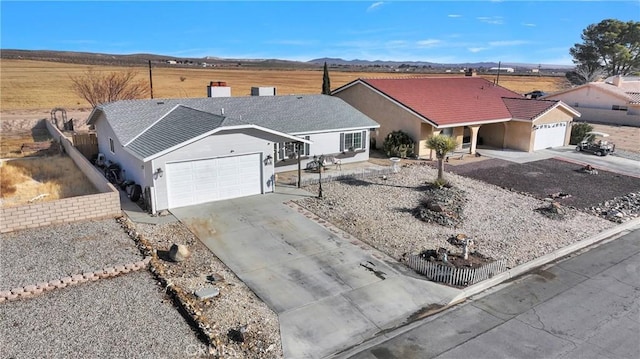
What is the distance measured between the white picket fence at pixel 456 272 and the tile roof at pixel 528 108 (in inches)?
766

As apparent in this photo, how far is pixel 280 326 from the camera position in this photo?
32.2ft

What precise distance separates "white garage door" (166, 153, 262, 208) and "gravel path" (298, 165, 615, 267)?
102 inches

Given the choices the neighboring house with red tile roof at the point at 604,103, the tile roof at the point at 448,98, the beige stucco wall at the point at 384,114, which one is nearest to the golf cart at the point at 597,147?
the tile roof at the point at 448,98

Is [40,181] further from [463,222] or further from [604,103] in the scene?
[604,103]

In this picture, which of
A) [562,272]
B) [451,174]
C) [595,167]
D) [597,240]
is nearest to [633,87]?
[595,167]

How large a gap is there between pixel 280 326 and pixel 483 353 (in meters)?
4.33

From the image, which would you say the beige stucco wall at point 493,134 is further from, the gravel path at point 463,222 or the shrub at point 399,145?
the gravel path at point 463,222

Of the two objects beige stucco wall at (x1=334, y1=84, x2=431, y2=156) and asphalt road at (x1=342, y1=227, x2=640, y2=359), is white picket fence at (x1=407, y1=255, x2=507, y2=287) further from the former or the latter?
beige stucco wall at (x1=334, y1=84, x2=431, y2=156)

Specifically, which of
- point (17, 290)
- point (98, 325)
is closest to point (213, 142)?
point (17, 290)

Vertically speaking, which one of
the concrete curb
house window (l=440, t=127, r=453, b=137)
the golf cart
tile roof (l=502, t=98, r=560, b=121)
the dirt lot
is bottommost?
the concrete curb

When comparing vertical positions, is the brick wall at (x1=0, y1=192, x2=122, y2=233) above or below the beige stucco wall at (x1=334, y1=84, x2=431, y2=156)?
below

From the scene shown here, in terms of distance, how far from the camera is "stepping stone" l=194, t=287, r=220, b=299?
10779 millimetres

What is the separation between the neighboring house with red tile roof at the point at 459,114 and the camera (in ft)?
88.3

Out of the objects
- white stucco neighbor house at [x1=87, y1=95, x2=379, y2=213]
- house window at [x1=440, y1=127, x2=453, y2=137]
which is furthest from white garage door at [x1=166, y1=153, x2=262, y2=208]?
house window at [x1=440, y1=127, x2=453, y2=137]
